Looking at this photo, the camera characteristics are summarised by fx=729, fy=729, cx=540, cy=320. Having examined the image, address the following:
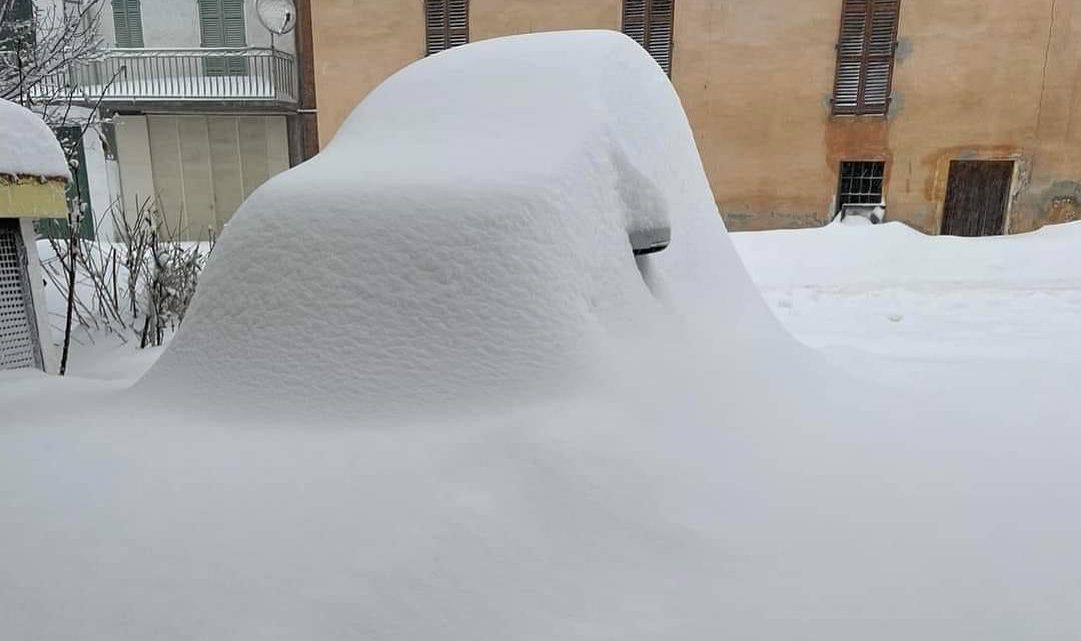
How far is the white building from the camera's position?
14.6 metres

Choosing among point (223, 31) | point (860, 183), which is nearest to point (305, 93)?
point (223, 31)

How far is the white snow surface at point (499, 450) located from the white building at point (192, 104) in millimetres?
13265

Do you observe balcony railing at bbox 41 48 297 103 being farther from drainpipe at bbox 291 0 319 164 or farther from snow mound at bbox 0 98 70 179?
snow mound at bbox 0 98 70 179

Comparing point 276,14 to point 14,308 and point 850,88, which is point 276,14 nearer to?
point 850,88

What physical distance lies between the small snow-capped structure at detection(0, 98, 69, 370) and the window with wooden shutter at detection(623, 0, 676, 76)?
37.4 feet

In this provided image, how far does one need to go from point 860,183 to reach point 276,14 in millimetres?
11572

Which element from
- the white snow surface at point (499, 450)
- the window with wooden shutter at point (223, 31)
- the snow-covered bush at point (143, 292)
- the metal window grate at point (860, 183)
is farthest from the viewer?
the window with wooden shutter at point (223, 31)

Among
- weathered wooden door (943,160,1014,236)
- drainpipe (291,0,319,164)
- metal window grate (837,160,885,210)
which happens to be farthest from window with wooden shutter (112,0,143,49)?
weathered wooden door (943,160,1014,236)

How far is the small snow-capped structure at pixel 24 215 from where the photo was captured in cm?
311

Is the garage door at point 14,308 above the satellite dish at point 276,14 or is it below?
below

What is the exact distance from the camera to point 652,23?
13.1m

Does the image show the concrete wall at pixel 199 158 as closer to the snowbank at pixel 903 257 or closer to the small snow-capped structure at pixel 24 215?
the snowbank at pixel 903 257

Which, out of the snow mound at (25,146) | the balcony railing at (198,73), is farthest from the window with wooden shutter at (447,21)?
the snow mound at (25,146)

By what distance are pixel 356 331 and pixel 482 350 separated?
0.38 metres
